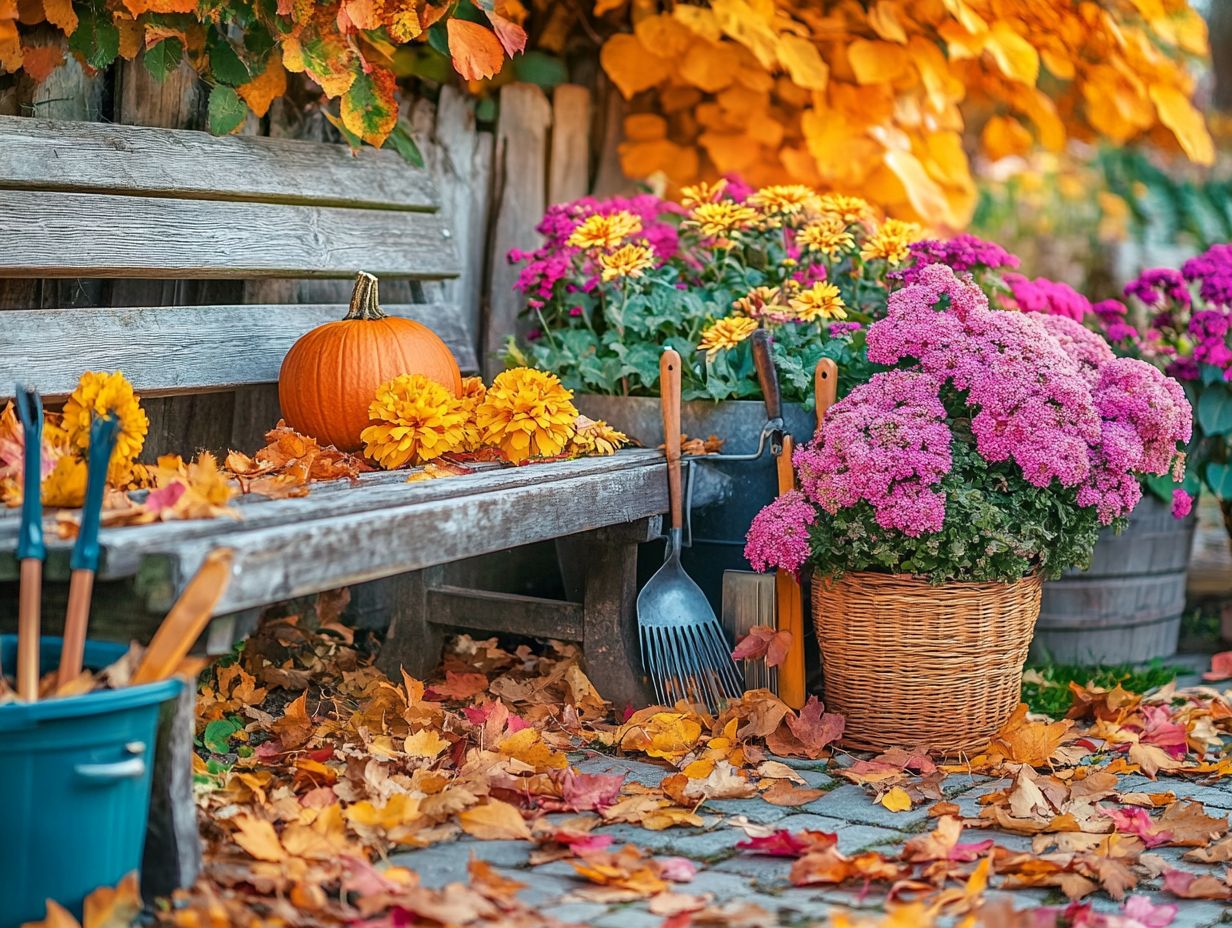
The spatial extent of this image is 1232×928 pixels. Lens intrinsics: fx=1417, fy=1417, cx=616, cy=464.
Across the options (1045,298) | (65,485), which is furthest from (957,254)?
(65,485)

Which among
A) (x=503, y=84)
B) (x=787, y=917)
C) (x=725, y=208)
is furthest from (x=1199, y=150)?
(x=787, y=917)

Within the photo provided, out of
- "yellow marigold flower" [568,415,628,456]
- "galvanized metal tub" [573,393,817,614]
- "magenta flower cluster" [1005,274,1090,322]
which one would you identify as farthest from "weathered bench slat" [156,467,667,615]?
"magenta flower cluster" [1005,274,1090,322]

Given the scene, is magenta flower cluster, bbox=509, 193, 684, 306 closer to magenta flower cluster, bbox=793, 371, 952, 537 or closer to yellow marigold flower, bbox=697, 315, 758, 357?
yellow marigold flower, bbox=697, 315, 758, 357

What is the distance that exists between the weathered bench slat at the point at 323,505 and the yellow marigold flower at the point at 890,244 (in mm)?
838

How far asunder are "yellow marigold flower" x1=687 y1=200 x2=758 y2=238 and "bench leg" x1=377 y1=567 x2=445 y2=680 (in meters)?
1.09

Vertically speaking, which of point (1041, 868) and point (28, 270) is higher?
point (28, 270)

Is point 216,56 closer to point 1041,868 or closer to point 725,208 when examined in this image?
point 725,208

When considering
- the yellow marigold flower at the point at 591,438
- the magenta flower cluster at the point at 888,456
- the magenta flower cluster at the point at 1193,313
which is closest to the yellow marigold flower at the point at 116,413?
the yellow marigold flower at the point at 591,438

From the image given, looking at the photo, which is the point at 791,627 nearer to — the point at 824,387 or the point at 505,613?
the point at 824,387

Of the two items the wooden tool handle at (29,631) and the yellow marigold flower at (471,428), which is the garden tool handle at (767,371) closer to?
the yellow marigold flower at (471,428)

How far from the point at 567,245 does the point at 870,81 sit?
1.27 m

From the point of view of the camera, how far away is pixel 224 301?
332 cm

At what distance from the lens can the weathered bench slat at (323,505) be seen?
1957mm

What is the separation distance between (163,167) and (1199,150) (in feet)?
10.7
